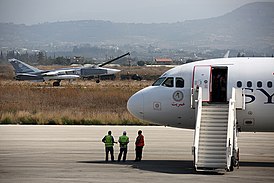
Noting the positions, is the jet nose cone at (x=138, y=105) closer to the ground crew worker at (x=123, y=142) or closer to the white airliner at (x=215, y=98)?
the white airliner at (x=215, y=98)

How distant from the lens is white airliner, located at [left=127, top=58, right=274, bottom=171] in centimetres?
3012

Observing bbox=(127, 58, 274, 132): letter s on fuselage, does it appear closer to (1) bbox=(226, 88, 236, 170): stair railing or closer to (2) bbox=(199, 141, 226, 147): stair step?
(1) bbox=(226, 88, 236, 170): stair railing

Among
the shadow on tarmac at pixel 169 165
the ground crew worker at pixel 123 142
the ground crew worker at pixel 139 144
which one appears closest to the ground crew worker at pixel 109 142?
the ground crew worker at pixel 123 142

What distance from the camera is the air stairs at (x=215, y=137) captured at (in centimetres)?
2819

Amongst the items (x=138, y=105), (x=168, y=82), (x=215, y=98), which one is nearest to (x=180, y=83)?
(x=168, y=82)

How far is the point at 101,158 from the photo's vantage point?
33.5m

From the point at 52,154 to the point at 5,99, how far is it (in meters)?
39.1

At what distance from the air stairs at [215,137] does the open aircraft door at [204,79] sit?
0.37 meters

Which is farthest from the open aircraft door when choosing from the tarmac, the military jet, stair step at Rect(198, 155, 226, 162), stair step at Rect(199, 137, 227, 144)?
the military jet

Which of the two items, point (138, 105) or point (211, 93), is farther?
point (138, 105)

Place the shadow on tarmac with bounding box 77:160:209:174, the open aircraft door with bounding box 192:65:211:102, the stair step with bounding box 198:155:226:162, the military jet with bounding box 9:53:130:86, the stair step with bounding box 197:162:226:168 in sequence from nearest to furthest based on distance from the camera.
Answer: the stair step with bounding box 197:162:226:168 → the stair step with bounding box 198:155:226:162 → the shadow on tarmac with bounding box 77:160:209:174 → the open aircraft door with bounding box 192:65:211:102 → the military jet with bounding box 9:53:130:86

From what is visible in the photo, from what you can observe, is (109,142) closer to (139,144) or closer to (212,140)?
(139,144)

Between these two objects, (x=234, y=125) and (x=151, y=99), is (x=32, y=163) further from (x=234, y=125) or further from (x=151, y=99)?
(x=234, y=125)

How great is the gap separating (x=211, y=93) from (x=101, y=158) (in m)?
6.26
